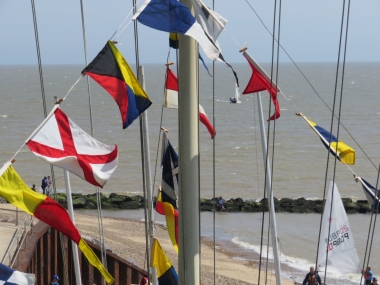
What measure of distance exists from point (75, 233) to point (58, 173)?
3704 centimetres

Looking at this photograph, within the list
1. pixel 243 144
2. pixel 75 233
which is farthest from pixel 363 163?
pixel 75 233

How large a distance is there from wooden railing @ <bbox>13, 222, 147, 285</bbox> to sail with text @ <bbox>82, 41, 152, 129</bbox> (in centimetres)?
902

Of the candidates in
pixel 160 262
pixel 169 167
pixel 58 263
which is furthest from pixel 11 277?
pixel 58 263

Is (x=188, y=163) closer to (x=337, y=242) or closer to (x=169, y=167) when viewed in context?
(x=169, y=167)

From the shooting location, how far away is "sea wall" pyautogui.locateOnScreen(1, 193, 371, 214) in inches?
1499

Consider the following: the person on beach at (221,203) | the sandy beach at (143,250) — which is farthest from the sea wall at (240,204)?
the sandy beach at (143,250)

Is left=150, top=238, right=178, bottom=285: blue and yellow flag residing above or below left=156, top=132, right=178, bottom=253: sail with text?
below

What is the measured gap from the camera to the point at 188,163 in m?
6.65

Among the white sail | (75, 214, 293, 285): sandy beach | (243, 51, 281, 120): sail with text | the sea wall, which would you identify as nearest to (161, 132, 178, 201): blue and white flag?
(243, 51, 281, 120): sail with text

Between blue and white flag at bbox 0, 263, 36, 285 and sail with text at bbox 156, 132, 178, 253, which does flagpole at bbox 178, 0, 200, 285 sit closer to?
blue and white flag at bbox 0, 263, 36, 285

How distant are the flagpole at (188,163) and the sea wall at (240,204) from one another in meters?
30.9

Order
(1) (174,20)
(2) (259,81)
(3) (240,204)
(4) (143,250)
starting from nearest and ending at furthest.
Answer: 1. (1) (174,20)
2. (2) (259,81)
3. (4) (143,250)
4. (3) (240,204)

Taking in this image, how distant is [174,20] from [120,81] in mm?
1385

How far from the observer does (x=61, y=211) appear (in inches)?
318
